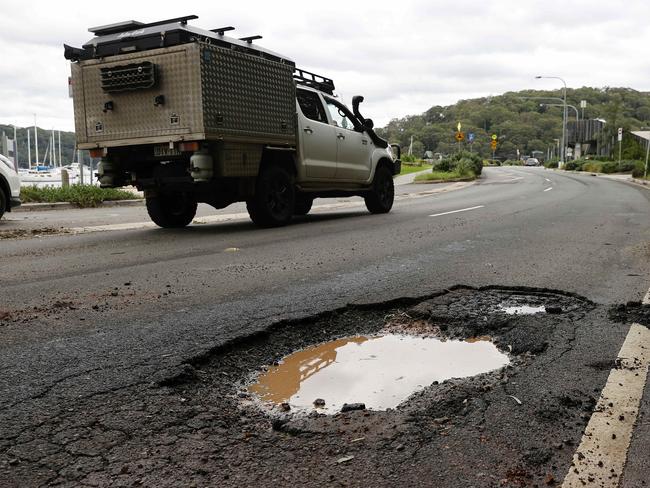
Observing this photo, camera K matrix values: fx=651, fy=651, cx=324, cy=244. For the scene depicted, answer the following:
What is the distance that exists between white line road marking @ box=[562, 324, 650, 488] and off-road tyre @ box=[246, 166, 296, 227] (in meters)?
6.97

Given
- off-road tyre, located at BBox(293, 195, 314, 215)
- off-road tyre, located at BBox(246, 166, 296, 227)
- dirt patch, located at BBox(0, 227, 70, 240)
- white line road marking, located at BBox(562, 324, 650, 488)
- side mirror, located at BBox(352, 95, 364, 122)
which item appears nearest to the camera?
white line road marking, located at BBox(562, 324, 650, 488)

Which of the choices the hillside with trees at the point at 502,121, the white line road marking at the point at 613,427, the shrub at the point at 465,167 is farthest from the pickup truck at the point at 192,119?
the hillside with trees at the point at 502,121

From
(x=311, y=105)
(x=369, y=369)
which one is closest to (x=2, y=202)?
(x=311, y=105)

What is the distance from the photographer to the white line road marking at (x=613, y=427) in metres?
2.35

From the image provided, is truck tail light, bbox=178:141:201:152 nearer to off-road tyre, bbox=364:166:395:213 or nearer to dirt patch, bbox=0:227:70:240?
dirt patch, bbox=0:227:70:240

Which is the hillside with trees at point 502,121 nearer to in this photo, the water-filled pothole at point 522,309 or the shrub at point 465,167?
the shrub at point 465,167

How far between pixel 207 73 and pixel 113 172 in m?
2.23

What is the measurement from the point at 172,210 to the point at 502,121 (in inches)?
4913

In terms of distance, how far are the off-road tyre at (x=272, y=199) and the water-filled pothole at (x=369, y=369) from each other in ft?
20.0

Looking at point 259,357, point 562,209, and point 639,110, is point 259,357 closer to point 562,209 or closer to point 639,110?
point 562,209

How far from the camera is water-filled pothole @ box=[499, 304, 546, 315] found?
4.88m

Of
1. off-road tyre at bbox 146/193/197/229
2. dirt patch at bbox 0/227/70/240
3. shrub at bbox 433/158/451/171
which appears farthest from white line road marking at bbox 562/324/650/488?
shrub at bbox 433/158/451/171

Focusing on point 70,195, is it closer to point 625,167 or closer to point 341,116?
point 341,116

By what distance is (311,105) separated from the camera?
11344mm
